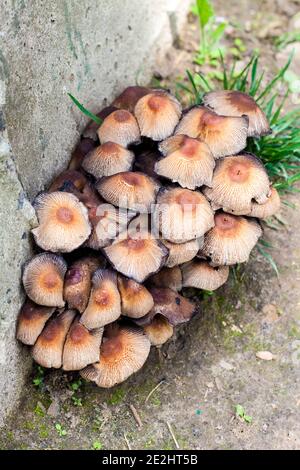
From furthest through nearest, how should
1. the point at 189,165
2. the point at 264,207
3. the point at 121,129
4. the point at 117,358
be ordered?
the point at 121,129 < the point at 264,207 < the point at 189,165 < the point at 117,358

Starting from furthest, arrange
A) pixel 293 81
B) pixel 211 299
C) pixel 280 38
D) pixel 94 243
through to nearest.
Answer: pixel 280 38, pixel 293 81, pixel 211 299, pixel 94 243

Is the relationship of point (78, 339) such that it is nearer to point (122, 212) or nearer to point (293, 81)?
point (122, 212)

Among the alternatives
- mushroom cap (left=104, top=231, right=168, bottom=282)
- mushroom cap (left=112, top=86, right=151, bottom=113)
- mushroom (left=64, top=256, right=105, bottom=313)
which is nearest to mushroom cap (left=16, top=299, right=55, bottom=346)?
mushroom (left=64, top=256, right=105, bottom=313)

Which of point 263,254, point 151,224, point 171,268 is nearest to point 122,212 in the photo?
point 151,224

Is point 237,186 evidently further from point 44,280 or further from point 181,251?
point 44,280

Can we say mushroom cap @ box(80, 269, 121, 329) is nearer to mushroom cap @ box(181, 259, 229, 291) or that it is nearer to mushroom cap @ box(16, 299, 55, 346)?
mushroom cap @ box(16, 299, 55, 346)

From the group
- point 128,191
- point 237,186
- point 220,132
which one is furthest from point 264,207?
point 128,191
